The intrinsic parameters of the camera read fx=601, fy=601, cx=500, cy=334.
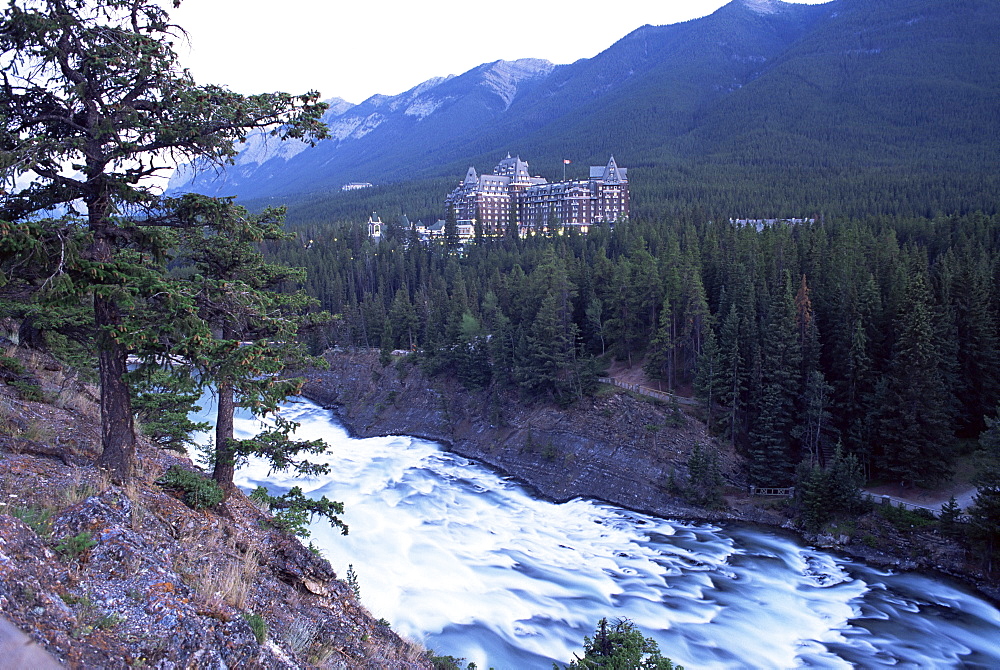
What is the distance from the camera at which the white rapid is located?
25.0 metres

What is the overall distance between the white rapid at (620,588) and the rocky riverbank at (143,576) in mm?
12042

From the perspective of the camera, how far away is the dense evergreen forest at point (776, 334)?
127 feet

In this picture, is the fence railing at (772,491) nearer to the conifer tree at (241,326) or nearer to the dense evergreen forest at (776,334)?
the dense evergreen forest at (776,334)

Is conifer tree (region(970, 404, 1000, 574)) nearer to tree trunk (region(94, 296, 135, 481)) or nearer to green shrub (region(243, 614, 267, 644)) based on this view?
green shrub (region(243, 614, 267, 644))

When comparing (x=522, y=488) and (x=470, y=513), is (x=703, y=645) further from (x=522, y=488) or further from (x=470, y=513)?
(x=522, y=488)

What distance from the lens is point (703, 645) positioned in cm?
2520

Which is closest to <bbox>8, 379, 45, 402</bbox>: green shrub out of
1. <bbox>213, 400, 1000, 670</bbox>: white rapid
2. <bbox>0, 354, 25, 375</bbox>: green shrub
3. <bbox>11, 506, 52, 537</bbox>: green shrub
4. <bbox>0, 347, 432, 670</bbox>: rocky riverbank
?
<bbox>0, 347, 432, 670</bbox>: rocky riverbank

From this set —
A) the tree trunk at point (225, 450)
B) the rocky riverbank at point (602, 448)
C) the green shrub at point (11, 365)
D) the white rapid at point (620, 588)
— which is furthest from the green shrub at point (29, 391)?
the rocky riverbank at point (602, 448)

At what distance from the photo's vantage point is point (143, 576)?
7.02 m

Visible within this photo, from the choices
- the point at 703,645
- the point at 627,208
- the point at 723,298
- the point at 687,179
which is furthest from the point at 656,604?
the point at 687,179

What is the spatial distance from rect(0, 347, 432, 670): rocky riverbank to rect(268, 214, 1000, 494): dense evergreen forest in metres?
37.0

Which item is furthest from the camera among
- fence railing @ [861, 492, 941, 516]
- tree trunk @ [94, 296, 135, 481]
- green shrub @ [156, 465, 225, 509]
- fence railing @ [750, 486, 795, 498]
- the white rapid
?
fence railing @ [750, 486, 795, 498]

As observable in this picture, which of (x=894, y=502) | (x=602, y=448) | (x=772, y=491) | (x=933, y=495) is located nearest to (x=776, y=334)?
(x=772, y=491)

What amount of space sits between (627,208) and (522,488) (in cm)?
8523
